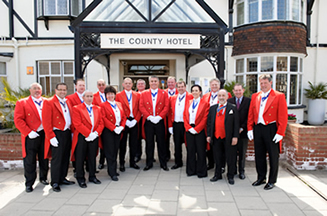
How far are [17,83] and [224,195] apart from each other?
9729mm

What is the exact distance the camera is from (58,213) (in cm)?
349

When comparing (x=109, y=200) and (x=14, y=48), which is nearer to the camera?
(x=109, y=200)

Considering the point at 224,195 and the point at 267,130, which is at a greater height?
the point at 267,130

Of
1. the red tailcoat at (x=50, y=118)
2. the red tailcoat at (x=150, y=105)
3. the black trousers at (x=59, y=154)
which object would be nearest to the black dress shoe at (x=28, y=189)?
the black trousers at (x=59, y=154)

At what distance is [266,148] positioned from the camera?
14.3 ft

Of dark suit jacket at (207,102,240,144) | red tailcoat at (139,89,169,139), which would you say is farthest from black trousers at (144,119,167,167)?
dark suit jacket at (207,102,240,144)

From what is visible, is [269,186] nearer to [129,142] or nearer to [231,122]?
[231,122]

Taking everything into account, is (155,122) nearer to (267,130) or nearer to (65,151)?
(65,151)

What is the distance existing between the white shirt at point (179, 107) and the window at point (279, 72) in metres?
5.75

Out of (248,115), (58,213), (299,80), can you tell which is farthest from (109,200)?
(299,80)

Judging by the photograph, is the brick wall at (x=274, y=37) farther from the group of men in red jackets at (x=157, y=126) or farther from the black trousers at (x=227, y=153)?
the black trousers at (x=227, y=153)

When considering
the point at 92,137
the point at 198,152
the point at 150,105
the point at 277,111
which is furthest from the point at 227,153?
the point at 92,137

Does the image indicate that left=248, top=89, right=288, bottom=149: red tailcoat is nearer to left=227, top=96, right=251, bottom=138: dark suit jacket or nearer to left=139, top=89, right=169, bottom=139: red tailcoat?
left=227, top=96, right=251, bottom=138: dark suit jacket

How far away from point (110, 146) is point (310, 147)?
4.03 metres
